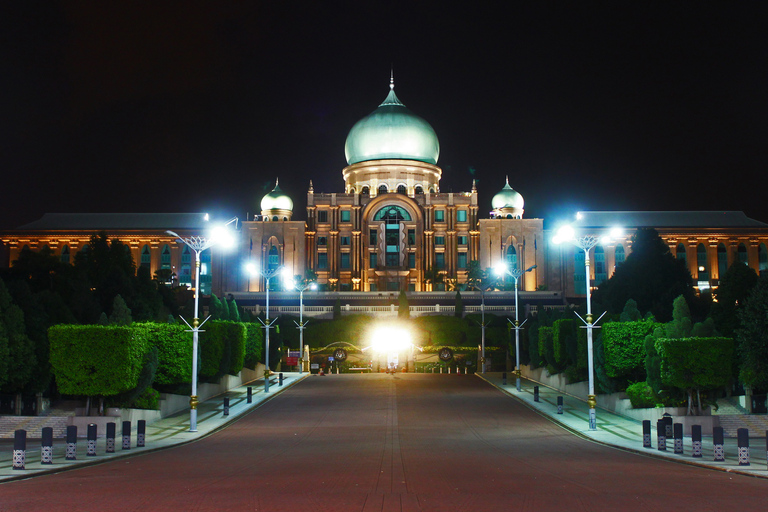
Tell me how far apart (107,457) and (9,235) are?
4267 inches

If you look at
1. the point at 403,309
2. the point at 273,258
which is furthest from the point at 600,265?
the point at 273,258

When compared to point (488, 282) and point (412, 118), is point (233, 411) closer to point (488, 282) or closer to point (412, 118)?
point (488, 282)

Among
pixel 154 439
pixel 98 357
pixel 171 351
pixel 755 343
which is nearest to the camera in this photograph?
pixel 154 439

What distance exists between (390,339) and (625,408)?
39784mm

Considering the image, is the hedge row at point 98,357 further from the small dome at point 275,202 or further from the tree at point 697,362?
the small dome at point 275,202

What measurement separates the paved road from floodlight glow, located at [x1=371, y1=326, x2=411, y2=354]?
114 ft

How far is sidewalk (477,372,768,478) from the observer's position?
25.3 metres

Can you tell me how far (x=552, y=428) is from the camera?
36.1 metres

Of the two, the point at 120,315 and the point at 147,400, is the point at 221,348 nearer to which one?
the point at 147,400

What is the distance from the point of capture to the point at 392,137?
407ft

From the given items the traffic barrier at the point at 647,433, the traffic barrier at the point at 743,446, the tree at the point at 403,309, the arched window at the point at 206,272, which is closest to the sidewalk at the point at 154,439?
the traffic barrier at the point at 647,433

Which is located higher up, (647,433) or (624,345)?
(624,345)

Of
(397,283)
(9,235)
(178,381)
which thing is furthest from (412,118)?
(178,381)

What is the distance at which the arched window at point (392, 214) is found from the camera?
404 feet
